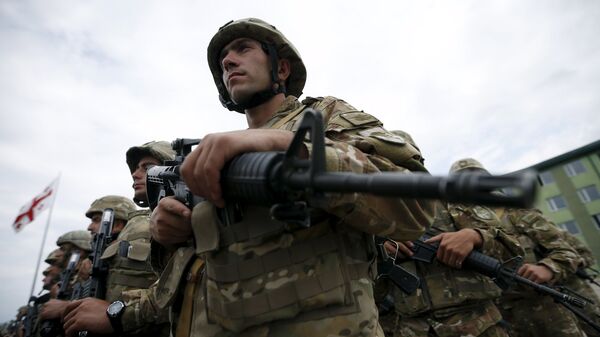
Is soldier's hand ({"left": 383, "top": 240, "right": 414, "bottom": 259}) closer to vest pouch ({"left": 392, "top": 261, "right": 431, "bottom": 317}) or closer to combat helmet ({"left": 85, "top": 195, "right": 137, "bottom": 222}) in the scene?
vest pouch ({"left": 392, "top": 261, "right": 431, "bottom": 317})

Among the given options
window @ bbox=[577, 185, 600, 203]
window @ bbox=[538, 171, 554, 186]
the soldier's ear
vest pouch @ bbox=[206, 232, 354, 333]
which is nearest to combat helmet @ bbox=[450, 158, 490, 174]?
the soldier's ear

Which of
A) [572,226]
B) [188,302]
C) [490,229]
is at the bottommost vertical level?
[188,302]

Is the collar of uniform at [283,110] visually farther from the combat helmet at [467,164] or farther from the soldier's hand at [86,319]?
the combat helmet at [467,164]

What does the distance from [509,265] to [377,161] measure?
3.96 m

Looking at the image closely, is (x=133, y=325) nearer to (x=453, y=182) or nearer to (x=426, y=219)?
(x=426, y=219)

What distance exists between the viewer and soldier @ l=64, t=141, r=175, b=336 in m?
3.28

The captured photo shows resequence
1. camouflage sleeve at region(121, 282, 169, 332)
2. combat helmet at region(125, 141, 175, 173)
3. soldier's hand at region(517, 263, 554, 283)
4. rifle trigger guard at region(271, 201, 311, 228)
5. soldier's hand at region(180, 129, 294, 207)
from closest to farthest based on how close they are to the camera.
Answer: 1. rifle trigger guard at region(271, 201, 311, 228)
2. soldier's hand at region(180, 129, 294, 207)
3. camouflage sleeve at region(121, 282, 169, 332)
4. combat helmet at region(125, 141, 175, 173)
5. soldier's hand at region(517, 263, 554, 283)

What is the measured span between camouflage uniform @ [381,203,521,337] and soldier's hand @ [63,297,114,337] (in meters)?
3.34

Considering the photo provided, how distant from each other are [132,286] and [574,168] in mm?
47717

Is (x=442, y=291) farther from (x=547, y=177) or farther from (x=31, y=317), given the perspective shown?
(x=547, y=177)

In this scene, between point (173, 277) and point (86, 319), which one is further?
point (86, 319)

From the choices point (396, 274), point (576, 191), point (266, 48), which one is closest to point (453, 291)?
point (396, 274)

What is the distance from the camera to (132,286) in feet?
13.3

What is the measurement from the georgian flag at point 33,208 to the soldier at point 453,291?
13.9 m
